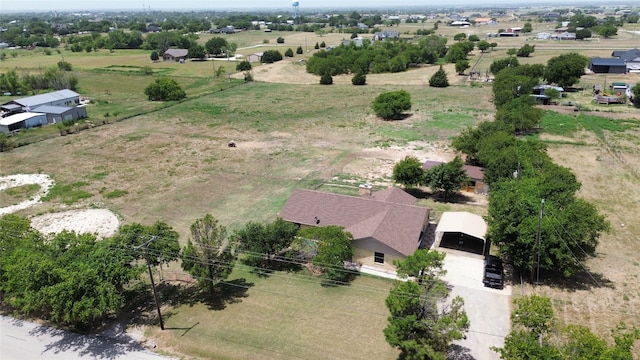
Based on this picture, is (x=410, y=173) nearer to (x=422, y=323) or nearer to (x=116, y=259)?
(x=422, y=323)

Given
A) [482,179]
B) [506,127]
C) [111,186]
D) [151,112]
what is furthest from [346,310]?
[151,112]

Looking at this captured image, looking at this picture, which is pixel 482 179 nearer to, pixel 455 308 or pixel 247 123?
pixel 455 308

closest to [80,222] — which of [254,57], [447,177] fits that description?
[447,177]

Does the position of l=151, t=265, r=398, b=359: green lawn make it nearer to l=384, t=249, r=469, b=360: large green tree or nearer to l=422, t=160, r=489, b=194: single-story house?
l=384, t=249, r=469, b=360: large green tree

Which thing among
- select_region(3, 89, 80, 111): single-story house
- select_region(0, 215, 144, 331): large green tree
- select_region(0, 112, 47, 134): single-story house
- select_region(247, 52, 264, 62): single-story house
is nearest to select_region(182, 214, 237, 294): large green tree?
select_region(0, 215, 144, 331): large green tree

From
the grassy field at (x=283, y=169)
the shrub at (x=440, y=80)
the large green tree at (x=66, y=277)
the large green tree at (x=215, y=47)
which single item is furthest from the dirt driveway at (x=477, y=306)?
the large green tree at (x=215, y=47)

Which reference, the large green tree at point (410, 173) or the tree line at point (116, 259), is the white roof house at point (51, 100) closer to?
the tree line at point (116, 259)
